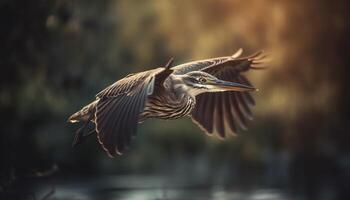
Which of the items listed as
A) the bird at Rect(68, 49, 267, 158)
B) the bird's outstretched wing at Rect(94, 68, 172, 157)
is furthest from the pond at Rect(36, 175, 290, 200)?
the bird's outstretched wing at Rect(94, 68, 172, 157)

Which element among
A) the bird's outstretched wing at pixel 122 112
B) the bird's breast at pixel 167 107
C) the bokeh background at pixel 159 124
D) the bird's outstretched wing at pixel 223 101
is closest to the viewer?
the bird's outstretched wing at pixel 122 112

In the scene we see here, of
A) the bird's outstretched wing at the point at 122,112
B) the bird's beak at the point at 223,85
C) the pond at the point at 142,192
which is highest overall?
the bird's beak at the point at 223,85

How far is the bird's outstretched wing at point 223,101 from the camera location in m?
1.80

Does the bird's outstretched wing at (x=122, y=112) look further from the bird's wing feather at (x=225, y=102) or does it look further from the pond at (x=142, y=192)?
the pond at (x=142, y=192)

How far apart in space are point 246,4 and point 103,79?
52cm

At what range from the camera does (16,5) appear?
208 centimetres

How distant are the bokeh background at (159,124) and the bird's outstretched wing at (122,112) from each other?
42 centimetres

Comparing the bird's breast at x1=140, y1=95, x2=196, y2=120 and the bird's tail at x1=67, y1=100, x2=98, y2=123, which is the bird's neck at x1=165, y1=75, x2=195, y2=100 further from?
the bird's tail at x1=67, y1=100, x2=98, y2=123

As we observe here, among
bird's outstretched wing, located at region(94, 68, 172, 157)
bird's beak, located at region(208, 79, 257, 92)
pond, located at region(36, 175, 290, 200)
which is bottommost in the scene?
pond, located at region(36, 175, 290, 200)

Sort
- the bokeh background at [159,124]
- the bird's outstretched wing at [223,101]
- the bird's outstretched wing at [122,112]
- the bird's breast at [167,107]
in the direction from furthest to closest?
the bokeh background at [159,124] → the bird's outstretched wing at [223,101] → the bird's breast at [167,107] → the bird's outstretched wing at [122,112]

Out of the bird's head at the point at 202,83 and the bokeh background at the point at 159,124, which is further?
the bokeh background at the point at 159,124

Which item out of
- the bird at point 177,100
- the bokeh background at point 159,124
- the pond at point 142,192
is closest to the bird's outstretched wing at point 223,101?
the bird at point 177,100

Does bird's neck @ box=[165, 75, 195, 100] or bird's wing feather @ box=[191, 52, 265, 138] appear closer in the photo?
bird's neck @ box=[165, 75, 195, 100]

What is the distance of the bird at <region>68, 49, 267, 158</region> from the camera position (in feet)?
5.06
